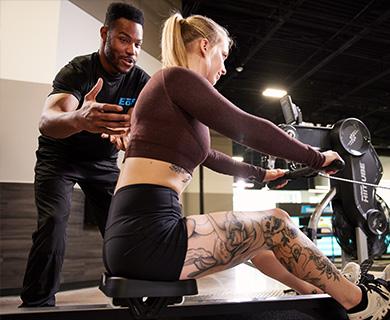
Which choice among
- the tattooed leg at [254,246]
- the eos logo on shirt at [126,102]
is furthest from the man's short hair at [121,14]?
the tattooed leg at [254,246]

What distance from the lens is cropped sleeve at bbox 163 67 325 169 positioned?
1.14 meters

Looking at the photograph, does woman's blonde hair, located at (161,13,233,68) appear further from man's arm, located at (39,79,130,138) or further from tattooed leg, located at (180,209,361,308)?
tattooed leg, located at (180,209,361,308)

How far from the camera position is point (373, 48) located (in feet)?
21.4

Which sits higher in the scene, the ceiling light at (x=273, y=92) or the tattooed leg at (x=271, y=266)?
the ceiling light at (x=273, y=92)

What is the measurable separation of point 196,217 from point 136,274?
277mm

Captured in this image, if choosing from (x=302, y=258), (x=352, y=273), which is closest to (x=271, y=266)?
(x=302, y=258)

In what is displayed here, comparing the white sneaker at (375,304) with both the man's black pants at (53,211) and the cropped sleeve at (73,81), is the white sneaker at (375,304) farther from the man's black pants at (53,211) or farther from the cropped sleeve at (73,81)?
the cropped sleeve at (73,81)

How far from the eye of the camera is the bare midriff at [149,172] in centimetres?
113

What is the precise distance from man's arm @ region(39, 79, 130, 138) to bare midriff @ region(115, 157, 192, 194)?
0.44 feet

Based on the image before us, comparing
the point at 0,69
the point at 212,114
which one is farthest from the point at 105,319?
the point at 0,69

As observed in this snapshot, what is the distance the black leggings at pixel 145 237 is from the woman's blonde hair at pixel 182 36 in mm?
511

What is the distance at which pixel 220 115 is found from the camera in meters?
1.16

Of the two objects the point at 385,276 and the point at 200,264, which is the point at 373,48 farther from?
the point at 200,264

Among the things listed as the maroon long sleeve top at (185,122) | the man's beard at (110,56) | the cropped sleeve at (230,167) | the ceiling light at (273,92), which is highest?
the ceiling light at (273,92)
